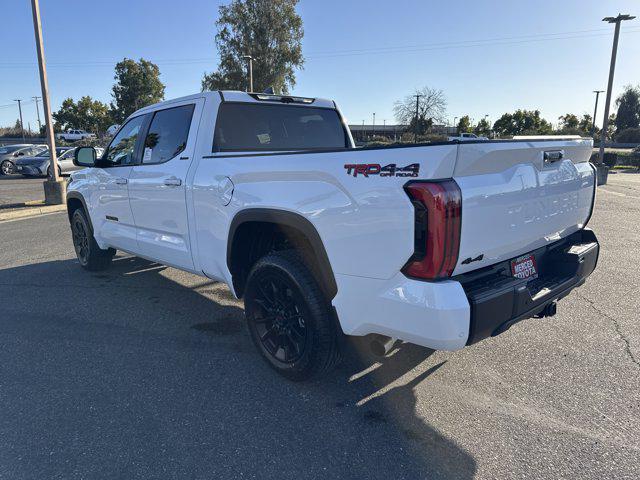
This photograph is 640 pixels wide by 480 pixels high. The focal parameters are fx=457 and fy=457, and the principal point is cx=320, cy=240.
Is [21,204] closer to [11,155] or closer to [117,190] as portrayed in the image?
[117,190]

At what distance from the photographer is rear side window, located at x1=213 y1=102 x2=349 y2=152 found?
12.9 feet

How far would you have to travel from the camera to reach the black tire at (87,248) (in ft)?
18.6

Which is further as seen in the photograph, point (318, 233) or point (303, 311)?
point (303, 311)

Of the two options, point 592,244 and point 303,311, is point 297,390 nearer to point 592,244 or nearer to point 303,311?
point 303,311

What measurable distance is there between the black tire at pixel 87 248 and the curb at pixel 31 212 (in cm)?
594

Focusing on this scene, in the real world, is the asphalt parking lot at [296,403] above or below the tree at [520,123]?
below

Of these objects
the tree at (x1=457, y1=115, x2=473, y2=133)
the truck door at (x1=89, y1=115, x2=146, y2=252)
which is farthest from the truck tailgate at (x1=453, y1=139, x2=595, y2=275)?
the tree at (x1=457, y1=115, x2=473, y2=133)

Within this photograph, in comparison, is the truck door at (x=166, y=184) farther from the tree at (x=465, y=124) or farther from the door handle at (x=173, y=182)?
the tree at (x=465, y=124)

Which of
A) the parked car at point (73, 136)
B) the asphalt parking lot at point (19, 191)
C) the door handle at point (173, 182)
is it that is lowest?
the asphalt parking lot at point (19, 191)

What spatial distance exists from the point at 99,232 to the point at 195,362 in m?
2.67

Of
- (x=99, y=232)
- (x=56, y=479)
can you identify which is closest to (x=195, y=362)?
(x=56, y=479)

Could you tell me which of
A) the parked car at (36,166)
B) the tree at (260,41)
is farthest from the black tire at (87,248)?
the tree at (260,41)

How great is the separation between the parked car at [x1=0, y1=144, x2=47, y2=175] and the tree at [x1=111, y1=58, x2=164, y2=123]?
31.0 meters

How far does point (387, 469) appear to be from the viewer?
2322 mm
